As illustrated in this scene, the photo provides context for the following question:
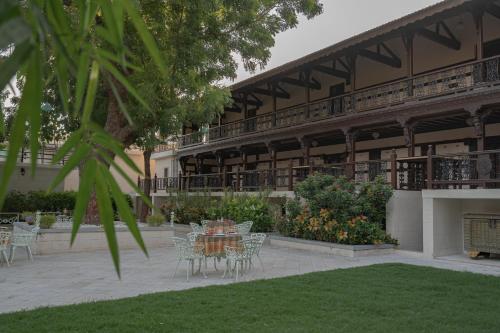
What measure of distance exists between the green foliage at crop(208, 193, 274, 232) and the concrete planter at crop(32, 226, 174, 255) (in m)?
3.30

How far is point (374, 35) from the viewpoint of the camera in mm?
17641

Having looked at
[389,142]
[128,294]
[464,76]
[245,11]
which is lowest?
[128,294]

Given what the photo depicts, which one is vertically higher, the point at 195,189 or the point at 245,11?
the point at 245,11

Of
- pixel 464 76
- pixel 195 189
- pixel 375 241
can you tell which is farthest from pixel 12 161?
pixel 195 189

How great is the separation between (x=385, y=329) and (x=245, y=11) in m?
11.7

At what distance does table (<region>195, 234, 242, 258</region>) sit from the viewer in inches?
408

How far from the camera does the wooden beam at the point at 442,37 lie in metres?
16.9

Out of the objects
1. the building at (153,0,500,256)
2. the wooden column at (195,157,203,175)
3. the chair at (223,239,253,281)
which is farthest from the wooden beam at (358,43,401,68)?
the wooden column at (195,157,203,175)

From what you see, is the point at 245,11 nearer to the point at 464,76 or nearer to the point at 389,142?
the point at 464,76

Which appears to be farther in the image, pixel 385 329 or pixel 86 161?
pixel 385 329

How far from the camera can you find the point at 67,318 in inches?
244

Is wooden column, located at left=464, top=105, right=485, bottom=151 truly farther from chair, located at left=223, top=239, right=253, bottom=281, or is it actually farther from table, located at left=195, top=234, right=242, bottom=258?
table, located at left=195, top=234, right=242, bottom=258

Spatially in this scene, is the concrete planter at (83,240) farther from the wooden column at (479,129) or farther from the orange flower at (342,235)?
the wooden column at (479,129)

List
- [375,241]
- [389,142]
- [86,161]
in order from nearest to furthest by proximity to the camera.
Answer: [86,161]
[375,241]
[389,142]
